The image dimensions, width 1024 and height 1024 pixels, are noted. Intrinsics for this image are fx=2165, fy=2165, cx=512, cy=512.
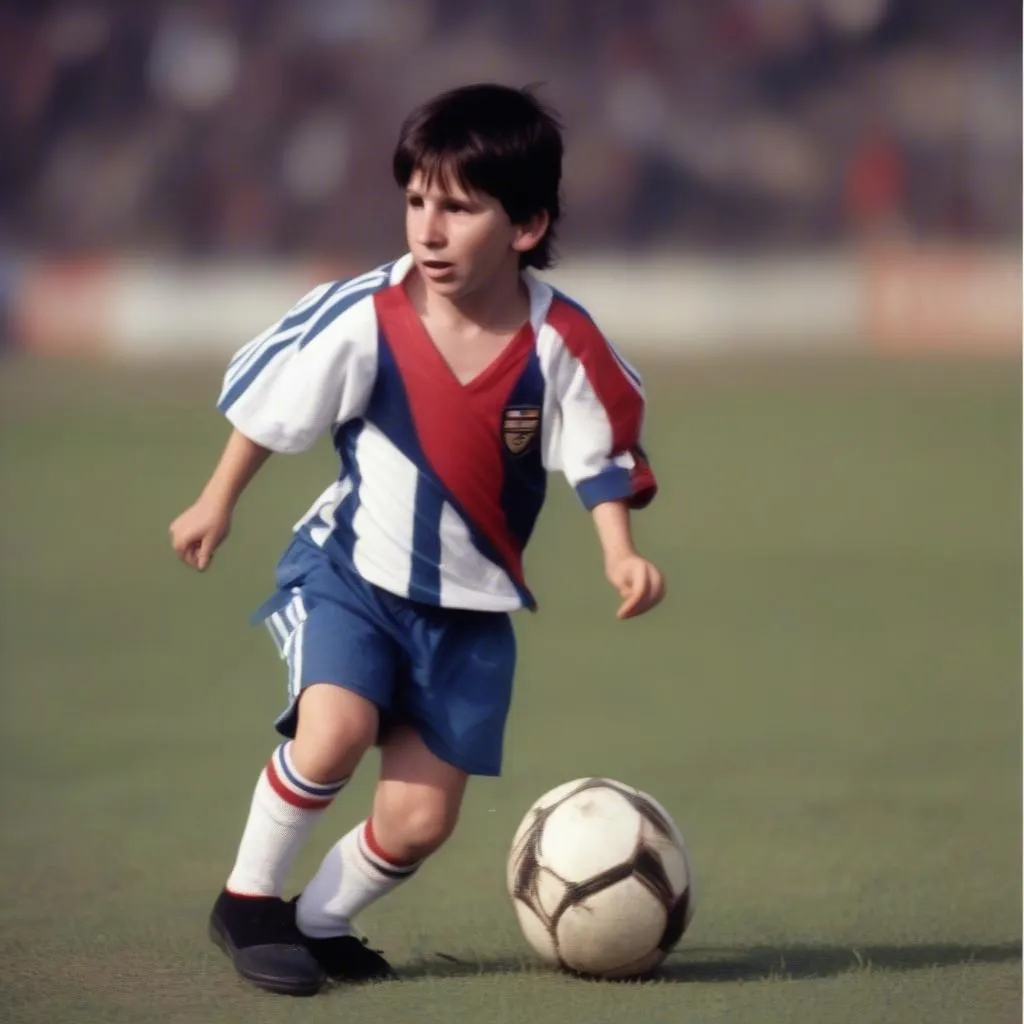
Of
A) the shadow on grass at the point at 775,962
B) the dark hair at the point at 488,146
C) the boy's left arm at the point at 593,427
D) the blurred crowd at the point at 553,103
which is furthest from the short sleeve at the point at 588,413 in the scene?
the blurred crowd at the point at 553,103

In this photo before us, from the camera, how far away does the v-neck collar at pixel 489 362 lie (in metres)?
3.49

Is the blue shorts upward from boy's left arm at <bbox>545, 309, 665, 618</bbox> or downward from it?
downward

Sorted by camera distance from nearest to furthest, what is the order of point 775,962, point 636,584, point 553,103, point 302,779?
point 636,584, point 302,779, point 775,962, point 553,103

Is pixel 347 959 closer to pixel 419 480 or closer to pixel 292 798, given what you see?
pixel 292 798

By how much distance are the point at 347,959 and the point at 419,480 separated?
791mm

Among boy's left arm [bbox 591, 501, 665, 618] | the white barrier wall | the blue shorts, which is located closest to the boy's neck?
boy's left arm [bbox 591, 501, 665, 618]

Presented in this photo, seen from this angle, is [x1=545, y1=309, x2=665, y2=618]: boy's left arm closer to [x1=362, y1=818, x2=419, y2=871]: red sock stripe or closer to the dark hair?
the dark hair

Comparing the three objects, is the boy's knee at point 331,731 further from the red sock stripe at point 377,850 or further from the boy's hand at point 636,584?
the boy's hand at point 636,584

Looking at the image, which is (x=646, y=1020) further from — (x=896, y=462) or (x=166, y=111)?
(x=166, y=111)

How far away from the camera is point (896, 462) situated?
12.7 m

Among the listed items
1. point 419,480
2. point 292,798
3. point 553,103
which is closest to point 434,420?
point 419,480

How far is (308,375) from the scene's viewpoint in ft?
11.3

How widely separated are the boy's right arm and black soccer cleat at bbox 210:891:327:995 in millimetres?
566

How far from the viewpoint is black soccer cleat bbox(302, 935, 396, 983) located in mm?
3525
